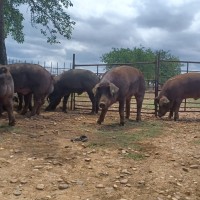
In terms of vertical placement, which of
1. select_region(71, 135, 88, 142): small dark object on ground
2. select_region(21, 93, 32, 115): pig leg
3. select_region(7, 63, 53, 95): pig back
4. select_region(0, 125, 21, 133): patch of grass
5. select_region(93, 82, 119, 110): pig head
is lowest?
select_region(71, 135, 88, 142): small dark object on ground

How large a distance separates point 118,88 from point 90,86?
385cm

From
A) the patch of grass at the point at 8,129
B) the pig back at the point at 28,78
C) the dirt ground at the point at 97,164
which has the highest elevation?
the pig back at the point at 28,78

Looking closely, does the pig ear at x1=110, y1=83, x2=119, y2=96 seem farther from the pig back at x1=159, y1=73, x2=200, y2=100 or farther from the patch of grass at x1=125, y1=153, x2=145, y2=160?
the pig back at x1=159, y1=73, x2=200, y2=100

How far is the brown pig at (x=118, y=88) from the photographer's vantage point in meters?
9.13

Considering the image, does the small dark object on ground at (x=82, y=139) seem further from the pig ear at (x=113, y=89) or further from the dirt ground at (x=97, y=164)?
the pig ear at (x=113, y=89)

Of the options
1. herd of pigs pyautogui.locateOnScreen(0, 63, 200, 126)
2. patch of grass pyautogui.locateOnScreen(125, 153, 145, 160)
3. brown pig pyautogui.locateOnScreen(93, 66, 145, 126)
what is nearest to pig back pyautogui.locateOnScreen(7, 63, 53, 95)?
herd of pigs pyautogui.locateOnScreen(0, 63, 200, 126)

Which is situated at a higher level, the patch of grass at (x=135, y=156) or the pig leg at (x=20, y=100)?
the pig leg at (x=20, y=100)

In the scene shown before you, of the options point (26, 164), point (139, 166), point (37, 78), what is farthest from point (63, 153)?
point (37, 78)

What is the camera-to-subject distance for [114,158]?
6.14 metres

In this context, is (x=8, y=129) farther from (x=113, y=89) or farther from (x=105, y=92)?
(x=113, y=89)

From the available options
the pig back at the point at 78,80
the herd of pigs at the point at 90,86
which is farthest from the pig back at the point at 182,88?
the pig back at the point at 78,80

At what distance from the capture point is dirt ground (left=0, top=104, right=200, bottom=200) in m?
4.82

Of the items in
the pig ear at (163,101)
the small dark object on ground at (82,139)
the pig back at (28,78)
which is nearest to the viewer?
the small dark object on ground at (82,139)

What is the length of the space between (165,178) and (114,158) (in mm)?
1069
